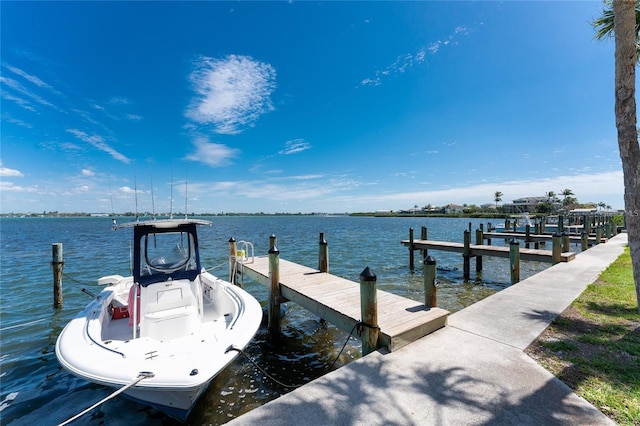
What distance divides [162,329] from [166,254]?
7.02 ft

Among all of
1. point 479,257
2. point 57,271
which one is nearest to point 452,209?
point 479,257

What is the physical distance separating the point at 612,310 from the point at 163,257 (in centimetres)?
953

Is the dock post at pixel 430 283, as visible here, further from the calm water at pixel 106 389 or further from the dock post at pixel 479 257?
the dock post at pixel 479 257

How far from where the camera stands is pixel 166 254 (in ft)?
21.6

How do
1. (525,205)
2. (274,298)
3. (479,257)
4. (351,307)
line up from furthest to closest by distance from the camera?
(525,205) < (479,257) < (274,298) < (351,307)

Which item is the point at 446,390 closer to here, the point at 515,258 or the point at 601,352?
the point at 601,352

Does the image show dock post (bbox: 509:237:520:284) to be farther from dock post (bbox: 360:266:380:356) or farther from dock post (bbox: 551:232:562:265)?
dock post (bbox: 360:266:380:356)

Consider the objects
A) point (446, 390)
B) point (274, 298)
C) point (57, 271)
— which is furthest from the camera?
point (57, 271)

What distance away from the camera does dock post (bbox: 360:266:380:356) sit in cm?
456

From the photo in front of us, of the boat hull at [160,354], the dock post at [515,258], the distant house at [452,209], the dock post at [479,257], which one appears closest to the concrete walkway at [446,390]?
the boat hull at [160,354]

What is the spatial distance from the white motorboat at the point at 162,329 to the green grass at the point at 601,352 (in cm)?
448

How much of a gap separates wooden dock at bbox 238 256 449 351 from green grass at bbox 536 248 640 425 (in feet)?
5.40

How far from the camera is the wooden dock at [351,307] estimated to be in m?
4.62

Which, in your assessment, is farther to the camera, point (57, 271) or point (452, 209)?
point (452, 209)
